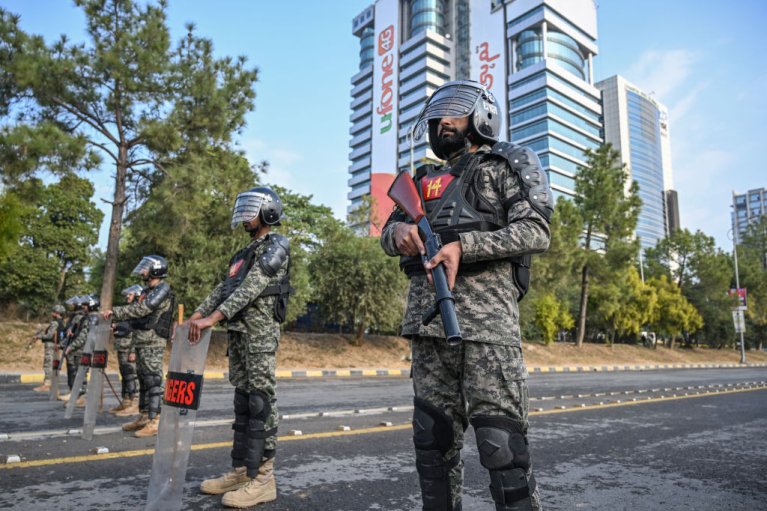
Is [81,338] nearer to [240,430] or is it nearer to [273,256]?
[240,430]

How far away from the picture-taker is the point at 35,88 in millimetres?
13508

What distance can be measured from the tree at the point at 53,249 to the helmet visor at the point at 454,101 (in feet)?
66.4

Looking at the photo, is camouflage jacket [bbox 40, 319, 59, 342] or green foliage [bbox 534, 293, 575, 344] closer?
camouflage jacket [bbox 40, 319, 59, 342]

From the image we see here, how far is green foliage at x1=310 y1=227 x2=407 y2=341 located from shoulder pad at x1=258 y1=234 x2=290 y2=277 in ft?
54.0

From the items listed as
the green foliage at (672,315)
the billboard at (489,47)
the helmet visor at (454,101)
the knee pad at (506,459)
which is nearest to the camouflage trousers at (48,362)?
the helmet visor at (454,101)

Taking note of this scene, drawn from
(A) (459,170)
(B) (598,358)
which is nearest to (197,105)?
(A) (459,170)

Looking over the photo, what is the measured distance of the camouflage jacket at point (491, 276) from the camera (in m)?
2.07

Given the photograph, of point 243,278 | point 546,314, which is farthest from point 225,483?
point 546,314

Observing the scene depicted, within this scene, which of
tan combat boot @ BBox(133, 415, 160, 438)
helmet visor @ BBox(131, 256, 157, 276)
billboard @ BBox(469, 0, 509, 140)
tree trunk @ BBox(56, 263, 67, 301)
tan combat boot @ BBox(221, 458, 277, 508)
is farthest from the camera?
billboard @ BBox(469, 0, 509, 140)

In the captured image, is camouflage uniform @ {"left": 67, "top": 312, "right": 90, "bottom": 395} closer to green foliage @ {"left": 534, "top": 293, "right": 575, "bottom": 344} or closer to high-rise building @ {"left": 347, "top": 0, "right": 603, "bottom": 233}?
green foliage @ {"left": 534, "top": 293, "right": 575, "bottom": 344}

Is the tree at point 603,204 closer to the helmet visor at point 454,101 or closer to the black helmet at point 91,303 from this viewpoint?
the black helmet at point 91,303

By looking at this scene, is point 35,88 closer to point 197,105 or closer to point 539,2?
point 197,105

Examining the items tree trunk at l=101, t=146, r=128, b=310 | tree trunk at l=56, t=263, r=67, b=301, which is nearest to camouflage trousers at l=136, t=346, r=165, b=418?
tree trunk at l=101, t=146, r=128, b=310

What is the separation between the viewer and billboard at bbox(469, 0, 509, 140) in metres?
86.3
